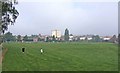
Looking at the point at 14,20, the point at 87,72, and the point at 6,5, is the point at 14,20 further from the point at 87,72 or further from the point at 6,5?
the point at 87,72

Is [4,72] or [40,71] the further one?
[40,71]

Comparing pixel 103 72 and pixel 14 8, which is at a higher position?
pixel 14 8

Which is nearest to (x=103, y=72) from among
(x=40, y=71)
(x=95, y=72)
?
(x=95, y=72)

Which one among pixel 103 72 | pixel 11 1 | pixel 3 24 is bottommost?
pixel 103 72

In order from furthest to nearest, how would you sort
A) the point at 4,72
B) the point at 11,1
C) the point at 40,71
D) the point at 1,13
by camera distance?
the point at 11,1, the point at 1,13, the point at 40,71, the point at 4,72

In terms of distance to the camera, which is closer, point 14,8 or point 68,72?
point 68,72

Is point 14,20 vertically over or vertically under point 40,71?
over

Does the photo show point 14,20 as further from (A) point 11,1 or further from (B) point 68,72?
(B) point 68,72

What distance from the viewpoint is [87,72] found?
2494cm

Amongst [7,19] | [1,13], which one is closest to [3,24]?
[7,19]

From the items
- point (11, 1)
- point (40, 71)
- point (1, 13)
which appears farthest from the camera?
point (11, 1)

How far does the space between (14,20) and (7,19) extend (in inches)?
47.4

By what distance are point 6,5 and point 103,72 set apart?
33602 mm

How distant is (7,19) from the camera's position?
5794cm
